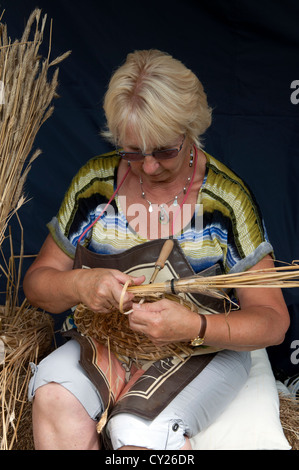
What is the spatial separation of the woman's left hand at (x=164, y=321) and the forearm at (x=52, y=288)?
25cm

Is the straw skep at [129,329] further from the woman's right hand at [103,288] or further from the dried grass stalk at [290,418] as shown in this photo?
the dried grass stalk at [290,418]

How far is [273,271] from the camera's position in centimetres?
197

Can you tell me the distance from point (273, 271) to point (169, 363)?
1.43 feet

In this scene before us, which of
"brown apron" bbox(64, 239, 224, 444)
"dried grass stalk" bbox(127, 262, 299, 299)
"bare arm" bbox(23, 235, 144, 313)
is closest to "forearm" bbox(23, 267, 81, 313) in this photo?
"bare arm" bbox(23, 235, 144, 313)

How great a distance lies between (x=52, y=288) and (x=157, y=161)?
51cm

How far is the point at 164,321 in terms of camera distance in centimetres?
187

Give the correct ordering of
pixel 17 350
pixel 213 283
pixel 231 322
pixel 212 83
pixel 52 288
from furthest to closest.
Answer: pixel 212 83, pixel 17 350, pixel 52 288, pixel 231 322, pixel 213 283

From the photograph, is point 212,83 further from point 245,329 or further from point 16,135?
point 245,329

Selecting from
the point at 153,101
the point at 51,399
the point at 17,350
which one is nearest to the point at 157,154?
the point at 153,101

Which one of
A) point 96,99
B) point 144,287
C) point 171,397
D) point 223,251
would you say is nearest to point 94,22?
point 96,99

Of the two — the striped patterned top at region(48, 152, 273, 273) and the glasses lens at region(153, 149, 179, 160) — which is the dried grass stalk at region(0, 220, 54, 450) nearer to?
the striped patterned top at region(48, 152, 273, 273)

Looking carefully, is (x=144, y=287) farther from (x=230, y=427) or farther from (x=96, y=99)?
(x=96, y=99)

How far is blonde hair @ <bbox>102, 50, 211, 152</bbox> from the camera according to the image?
6.54ft

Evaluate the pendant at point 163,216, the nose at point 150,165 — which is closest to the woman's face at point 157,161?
the nose at point 150,165
